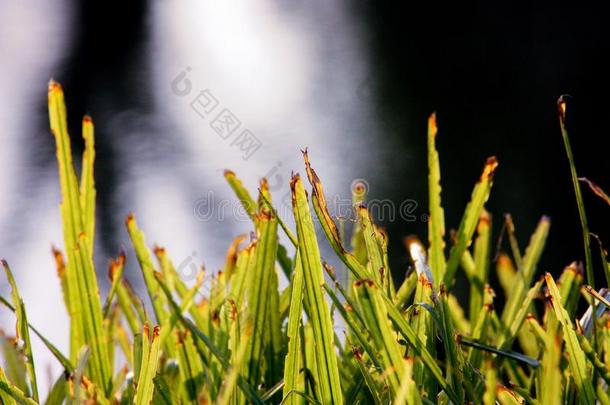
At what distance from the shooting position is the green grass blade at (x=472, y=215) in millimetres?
547

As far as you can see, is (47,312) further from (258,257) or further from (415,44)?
(415,44)

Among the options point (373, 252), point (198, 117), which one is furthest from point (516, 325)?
point (198, 117)

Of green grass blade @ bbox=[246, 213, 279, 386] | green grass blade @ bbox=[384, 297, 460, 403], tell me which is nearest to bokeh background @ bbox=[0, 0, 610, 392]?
green grass blade @ bbox=[246, 213, 279, 386]

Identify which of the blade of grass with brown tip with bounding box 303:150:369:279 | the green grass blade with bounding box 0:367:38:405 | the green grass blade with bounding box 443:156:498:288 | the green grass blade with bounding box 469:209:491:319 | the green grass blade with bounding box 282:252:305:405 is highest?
the green grass blade with bounding box 0:367:38:405

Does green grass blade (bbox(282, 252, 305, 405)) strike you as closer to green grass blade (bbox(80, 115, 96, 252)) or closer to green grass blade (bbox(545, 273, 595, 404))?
green grass blade (bbox(545, 273, 595, 404))

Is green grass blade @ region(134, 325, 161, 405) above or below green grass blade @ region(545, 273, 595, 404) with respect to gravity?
above

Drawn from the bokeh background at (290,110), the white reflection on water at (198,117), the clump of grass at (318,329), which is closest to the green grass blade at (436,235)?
the clump of grass at (318,329)

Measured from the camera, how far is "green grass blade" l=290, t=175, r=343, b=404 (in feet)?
1.30

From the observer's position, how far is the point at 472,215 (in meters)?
0.57

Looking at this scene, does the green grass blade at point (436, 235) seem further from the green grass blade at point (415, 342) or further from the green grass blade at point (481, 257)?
the green grass blade at point (415, 342)

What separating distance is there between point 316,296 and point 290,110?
2.14 meters

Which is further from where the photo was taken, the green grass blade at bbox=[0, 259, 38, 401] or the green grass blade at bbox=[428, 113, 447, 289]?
the green grass blade at bbox=[428, 113, 447, 289]

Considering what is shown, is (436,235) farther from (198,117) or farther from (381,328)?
(198,117)

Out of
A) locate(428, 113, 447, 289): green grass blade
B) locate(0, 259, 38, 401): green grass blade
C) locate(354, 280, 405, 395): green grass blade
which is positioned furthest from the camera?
locate(428, 113, 447, 289): green grass blade
